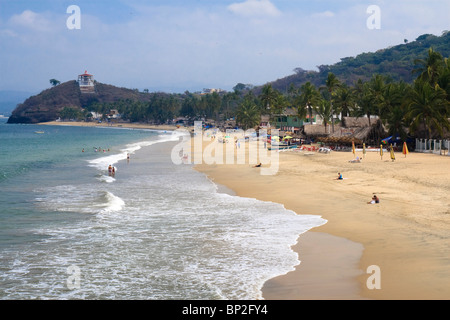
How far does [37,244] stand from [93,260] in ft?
10.1

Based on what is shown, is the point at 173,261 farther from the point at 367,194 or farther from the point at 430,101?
the point at 430,101

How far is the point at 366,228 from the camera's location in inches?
680

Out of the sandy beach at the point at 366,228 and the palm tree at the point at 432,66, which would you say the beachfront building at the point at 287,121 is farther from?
the sandy beach at the point at 366,228

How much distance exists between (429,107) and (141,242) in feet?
112

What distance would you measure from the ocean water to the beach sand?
3.36ft

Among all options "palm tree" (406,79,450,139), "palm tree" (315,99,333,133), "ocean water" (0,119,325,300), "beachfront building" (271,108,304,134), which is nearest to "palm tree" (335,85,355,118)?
"palm tree" (315,99,333,133)

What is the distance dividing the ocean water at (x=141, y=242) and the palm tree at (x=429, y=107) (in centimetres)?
2408

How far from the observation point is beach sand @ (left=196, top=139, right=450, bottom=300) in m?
11.7

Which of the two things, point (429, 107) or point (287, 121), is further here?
point (287, 121)

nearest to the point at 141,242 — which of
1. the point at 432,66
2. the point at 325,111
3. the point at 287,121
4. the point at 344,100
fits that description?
the point at 432,66

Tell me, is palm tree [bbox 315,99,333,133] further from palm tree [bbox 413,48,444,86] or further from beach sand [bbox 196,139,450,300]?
beach sand [bbox 196,139,450,300]

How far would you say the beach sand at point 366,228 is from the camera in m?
11.7

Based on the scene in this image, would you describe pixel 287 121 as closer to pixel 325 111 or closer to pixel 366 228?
pixel 325 111

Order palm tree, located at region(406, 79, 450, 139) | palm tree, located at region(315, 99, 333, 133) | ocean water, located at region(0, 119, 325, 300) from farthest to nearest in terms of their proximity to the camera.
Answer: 1. palm tree, located at region(315, 99, 333, 133)
2. palm tree, located at region(406, 79, 450, 139)
3. ocean water, located at region(0, 119, 325, 300)
